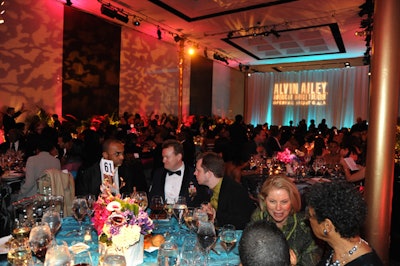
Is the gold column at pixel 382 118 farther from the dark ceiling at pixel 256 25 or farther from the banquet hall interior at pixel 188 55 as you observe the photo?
the dark ceiling at pixel 256 25

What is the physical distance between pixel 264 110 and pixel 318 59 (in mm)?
4437

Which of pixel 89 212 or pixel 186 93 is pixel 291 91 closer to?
pixel 186 93

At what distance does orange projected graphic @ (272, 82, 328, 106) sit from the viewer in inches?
720

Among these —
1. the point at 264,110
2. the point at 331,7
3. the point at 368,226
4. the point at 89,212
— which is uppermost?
the point at 331,7

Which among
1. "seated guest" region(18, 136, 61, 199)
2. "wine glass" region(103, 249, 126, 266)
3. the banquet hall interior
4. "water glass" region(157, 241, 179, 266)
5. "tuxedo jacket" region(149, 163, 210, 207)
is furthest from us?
"seated guest" region(18, 136, 61, 199)

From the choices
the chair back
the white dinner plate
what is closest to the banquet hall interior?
the white dinner plate

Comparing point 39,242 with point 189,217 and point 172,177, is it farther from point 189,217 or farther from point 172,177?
point 172,177

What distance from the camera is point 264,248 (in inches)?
48.1

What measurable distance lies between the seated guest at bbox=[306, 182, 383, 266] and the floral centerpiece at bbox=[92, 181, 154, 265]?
918 mm

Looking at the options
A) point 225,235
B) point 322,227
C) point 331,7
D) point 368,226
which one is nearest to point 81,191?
point 225,235

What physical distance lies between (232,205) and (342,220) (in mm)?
1293

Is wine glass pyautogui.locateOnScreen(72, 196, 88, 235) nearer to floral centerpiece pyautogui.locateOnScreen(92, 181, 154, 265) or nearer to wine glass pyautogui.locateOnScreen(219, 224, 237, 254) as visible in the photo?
floral centerpiece pyautogui.locateOnScreen(92, 181, 154, 265)

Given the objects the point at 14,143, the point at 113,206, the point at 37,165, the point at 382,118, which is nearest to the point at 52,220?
the point at 113,206

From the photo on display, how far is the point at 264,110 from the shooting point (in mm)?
19984
